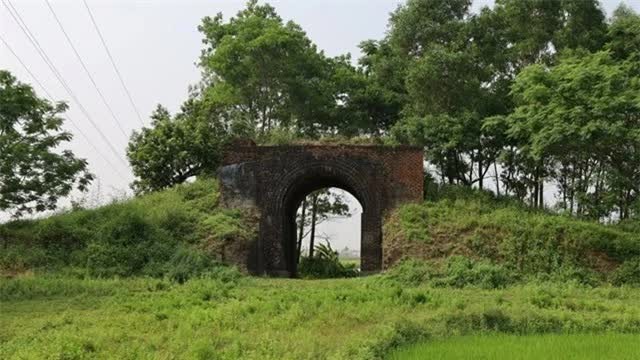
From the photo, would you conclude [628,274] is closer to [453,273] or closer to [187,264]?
[453,273]

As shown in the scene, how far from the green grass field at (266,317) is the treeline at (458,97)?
18.5 ft

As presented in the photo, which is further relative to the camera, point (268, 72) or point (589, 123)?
point (268, 72)

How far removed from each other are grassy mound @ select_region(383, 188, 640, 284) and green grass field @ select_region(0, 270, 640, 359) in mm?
1342

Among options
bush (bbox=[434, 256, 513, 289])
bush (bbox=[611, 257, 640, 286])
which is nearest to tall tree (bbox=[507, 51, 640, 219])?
bush (bbox=[611, 257, 640, 286])

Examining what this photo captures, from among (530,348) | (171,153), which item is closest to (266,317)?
(530,348)

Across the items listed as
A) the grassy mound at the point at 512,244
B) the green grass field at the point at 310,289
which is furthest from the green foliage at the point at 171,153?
the grassy mound at the point at 512,244

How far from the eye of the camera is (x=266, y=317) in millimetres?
11531

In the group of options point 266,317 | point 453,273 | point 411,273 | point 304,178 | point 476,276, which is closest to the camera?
point 266,317

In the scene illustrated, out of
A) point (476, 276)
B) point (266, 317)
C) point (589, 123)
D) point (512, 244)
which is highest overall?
point (589, 123)

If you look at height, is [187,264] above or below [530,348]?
above

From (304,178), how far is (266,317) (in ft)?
32.9

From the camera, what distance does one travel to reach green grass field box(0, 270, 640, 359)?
358 inches

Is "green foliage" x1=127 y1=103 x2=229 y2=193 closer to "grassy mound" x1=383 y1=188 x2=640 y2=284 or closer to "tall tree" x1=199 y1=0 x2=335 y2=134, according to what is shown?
"tall tree" x1=199 y1=0 x2=335 y2=134

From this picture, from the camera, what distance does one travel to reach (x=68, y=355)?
848cm
